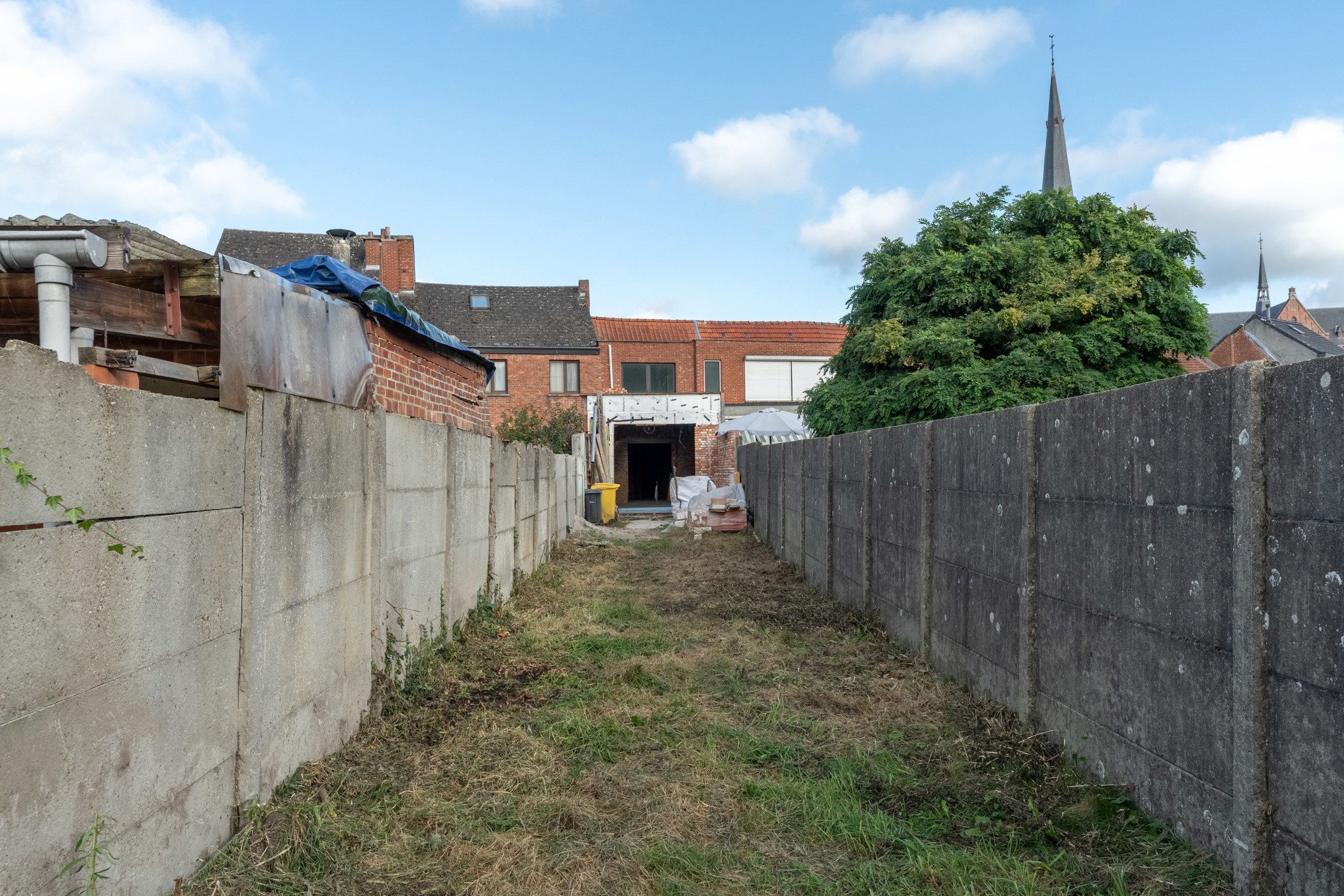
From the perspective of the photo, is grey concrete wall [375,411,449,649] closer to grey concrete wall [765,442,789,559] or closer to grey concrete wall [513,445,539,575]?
grey concrete wall [513,445,539,575]

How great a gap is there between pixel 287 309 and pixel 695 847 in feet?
12.8

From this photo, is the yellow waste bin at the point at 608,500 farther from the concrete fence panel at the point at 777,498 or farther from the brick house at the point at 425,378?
the brick house at the point at 425,378

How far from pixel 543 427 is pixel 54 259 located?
26207 mm

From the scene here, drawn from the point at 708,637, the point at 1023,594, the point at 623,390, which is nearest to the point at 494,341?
the point at 623,390

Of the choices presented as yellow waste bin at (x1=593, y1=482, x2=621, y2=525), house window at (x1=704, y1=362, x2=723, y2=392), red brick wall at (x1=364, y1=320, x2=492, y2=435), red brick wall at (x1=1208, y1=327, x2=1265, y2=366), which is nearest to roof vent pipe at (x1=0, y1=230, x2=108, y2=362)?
red brick wall at (x1=364, y1=320, x2=492, y2=435)

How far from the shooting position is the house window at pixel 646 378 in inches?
1359

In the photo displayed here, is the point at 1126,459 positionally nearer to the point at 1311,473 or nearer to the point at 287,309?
the point at 1311,473

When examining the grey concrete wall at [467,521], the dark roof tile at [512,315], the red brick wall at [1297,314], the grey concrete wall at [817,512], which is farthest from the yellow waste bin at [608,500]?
the red brick wall at [1297,314]

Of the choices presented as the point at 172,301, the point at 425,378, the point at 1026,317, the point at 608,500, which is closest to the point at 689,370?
the point at 608,500

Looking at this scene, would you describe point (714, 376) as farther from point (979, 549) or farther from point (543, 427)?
point (979, 549)

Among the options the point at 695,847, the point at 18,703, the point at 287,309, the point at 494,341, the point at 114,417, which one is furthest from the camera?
the point at 494,341

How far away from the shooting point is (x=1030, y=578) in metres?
4.57

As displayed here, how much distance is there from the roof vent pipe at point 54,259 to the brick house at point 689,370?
29200 millimetres

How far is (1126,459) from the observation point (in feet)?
12.0
